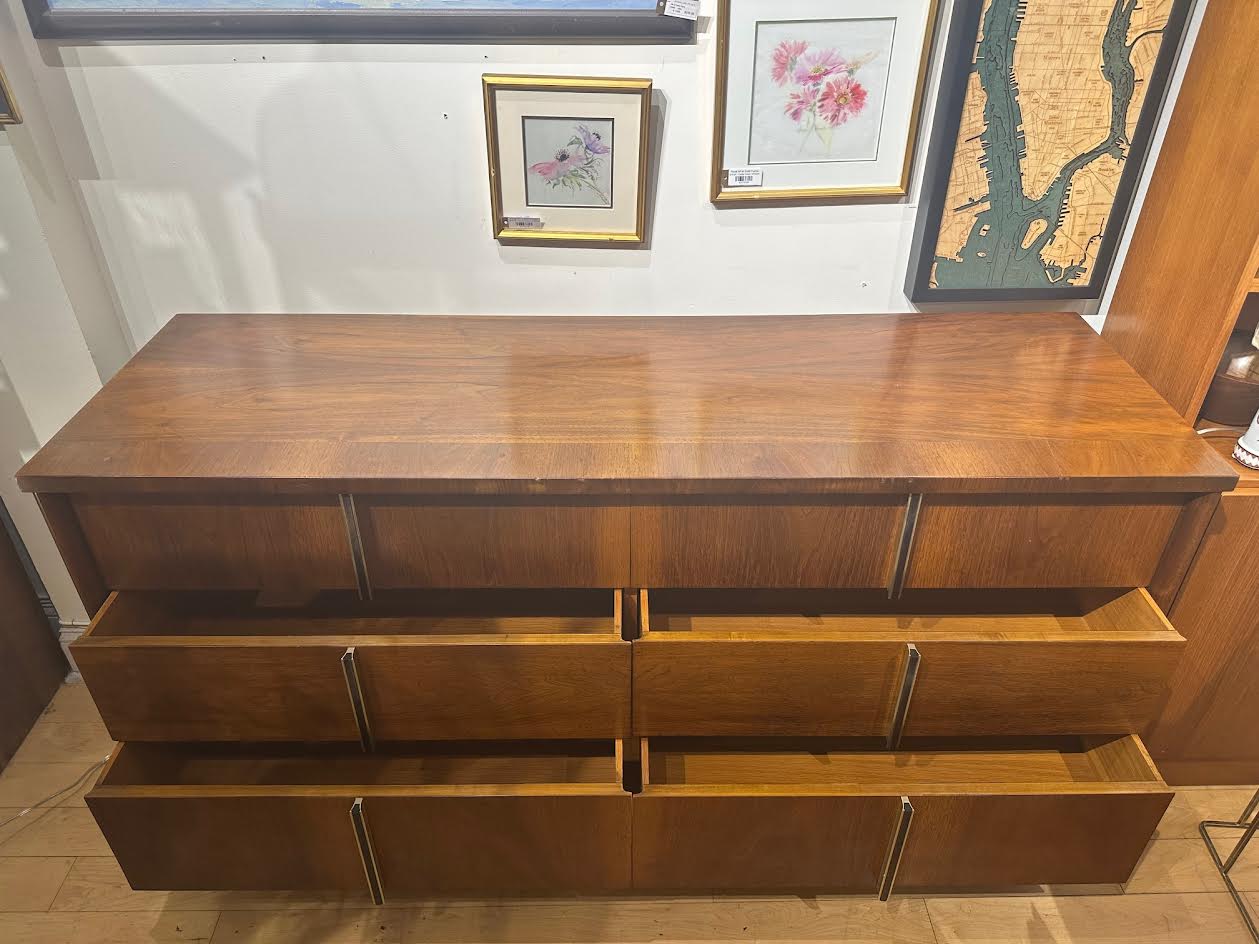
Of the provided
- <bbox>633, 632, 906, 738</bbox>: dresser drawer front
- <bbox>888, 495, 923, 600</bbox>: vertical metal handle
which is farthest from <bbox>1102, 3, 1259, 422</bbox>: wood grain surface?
<bbox>633, 632, 906, 738</bbox>: dresser drawer front

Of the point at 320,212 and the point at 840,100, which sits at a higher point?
the point at 840,100

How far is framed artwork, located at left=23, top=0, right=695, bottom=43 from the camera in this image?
1237mm

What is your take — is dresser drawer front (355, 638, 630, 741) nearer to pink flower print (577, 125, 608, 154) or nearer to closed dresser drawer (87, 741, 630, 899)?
closed dresser drawer (87, 741, 630, 899)

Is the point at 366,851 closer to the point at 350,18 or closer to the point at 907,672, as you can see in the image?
the point at 907,672

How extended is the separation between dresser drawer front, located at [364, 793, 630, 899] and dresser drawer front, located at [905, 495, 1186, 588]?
1.66ft

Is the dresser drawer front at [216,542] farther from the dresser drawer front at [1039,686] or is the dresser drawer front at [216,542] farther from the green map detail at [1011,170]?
the green map detail at [1011,170]

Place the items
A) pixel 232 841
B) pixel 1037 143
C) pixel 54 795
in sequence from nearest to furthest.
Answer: pixel 232 841, pixel 1037 143, pixel 54 795

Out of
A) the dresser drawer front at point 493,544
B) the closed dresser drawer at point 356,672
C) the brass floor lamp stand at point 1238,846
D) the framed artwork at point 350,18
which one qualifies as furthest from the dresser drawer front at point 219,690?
the brass floor lamp stand at point 1238,846

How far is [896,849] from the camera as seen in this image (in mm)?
1246

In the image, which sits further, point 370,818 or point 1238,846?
point 1238,846

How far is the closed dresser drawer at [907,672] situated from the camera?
1150mm

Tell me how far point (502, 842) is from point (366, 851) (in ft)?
0.61

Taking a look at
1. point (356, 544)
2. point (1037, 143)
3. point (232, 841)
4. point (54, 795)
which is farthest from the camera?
point (54, 795)

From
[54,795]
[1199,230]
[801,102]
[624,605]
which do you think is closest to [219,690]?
[624,605]
